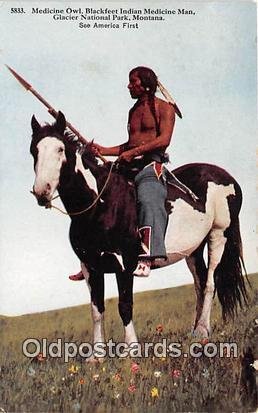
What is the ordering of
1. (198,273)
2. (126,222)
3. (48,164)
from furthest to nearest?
(198,273)
(126,222)
(48,164)

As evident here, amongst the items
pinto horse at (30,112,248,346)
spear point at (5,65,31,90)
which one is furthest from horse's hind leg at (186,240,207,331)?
spear point at (5,65,31,90)

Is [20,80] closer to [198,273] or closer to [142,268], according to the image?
[142,268]

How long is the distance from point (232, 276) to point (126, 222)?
47 centimetres

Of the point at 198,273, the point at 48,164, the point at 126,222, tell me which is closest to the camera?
the point at 48,164

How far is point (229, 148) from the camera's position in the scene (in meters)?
2.89

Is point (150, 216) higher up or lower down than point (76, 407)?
higher up

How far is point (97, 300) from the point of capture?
9.19ft

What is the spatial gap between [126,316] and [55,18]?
3.63ft

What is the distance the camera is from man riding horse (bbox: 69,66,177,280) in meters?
2.76

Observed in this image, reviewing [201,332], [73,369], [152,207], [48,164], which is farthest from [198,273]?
[48,164]

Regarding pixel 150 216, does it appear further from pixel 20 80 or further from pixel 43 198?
pixel 20 80

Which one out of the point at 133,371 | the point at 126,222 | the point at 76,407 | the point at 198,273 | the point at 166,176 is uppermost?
the point at 166,176

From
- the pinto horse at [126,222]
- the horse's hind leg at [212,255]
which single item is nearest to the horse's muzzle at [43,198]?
the pinto horse at [126,222]

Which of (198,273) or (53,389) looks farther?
(198,273)
